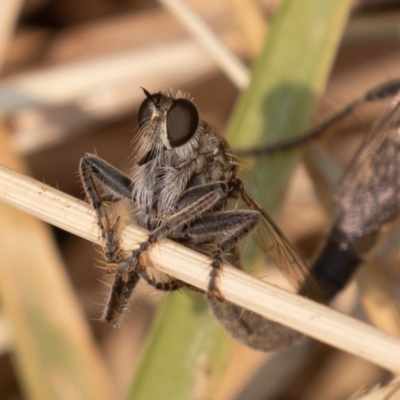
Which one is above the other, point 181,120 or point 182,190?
point 181,120

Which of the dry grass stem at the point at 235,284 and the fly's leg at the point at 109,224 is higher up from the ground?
the dry grass stem at the point at 235,284

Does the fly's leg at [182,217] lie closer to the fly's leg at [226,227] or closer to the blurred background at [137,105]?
the fly's leg at [226,227]

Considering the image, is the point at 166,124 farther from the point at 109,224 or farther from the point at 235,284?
the point at 235,284

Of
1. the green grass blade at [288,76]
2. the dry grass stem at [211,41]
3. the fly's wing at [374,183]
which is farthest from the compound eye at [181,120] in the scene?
the fly's wing at [374,183]

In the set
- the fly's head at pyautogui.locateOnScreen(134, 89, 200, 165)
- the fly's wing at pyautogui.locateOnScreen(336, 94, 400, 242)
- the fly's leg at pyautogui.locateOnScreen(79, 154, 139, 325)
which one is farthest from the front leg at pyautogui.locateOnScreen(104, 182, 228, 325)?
the fly's wing at pyautogui.locateOnScreen(336, 94, 400, 242)

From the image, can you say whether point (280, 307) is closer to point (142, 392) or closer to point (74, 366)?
point (142, 392)

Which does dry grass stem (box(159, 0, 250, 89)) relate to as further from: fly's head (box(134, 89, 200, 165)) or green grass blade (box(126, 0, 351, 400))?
fly's head (box(134, 89, 200, 165))

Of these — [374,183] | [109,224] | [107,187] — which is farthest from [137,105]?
[109,224]
